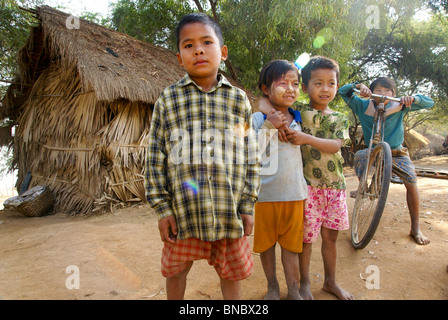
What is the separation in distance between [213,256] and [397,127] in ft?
8.30

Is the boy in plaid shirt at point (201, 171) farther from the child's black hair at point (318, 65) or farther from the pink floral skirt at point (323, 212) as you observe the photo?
the child's black hair at point (318, 65)

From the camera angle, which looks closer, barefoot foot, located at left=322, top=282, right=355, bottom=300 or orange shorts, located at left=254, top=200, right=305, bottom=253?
orange shorts, located at left=254, top=200, right=305, bottom=253

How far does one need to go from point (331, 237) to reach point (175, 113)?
132cm

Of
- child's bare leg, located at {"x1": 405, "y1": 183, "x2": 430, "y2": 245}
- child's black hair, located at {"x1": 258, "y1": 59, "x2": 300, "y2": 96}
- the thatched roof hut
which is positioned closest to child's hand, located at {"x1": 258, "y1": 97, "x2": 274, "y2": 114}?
child's black hair, located at {"x1": 258, "y1": 59, "x2": 300, "y2": 96}

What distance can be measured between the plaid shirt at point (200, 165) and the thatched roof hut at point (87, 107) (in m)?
3.53

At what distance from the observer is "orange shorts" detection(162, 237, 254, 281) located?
1.42 m

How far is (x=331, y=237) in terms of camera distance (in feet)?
6.36

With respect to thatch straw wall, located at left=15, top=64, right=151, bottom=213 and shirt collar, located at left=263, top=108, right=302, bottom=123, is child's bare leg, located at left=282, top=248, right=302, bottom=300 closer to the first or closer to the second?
shirt collar, located at left=263, top=108, right=302, bottom=123

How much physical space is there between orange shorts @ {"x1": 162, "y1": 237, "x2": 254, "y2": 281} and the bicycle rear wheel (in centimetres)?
142

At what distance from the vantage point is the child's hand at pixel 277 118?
173cm

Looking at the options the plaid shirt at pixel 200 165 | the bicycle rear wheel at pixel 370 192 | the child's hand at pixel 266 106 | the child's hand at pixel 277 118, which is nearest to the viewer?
the plaid shirt at pixel 200 165

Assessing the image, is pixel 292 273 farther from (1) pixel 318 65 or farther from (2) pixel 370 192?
(2) pixel 370 192

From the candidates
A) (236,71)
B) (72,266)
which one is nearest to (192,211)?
(72,266)

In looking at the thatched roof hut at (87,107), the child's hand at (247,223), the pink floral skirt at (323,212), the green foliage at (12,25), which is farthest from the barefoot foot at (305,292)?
the green foliage at (12,25)
